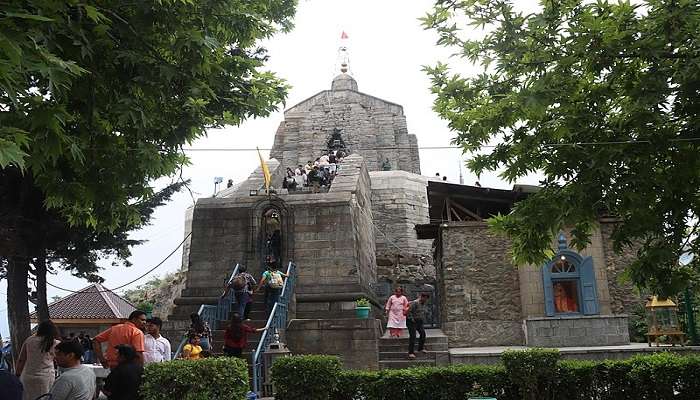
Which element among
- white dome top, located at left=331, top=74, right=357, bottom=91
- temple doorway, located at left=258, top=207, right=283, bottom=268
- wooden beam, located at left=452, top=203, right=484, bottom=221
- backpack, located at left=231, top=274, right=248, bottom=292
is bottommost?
backpack, located at left=231, top=274, right=248, bottom=292

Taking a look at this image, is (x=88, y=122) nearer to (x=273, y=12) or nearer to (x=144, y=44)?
(x=144, y=44)

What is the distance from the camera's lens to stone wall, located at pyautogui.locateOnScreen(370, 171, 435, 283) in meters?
25.7

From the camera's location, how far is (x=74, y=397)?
4965 millimetres

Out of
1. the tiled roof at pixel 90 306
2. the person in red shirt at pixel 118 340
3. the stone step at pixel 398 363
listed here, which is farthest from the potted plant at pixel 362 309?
the tiled roof at pixel 90 306

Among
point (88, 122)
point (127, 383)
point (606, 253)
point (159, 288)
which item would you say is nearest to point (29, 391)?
point (127, 383)

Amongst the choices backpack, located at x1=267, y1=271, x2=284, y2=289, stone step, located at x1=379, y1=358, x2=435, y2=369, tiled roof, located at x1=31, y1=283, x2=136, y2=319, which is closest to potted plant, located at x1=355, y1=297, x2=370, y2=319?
stone step, located at x1=379, y1=358, x2=435, y2=369

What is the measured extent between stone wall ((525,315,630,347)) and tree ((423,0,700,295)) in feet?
22.4

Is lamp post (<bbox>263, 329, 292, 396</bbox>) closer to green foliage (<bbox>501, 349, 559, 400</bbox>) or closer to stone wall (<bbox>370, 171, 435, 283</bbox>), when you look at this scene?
green foliage (<bbox>501, 349, 559, 400</bbox>)

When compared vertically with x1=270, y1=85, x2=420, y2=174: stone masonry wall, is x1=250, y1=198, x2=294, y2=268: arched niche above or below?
below

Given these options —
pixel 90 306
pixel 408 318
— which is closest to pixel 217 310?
pixel 408 318

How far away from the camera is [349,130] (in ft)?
129

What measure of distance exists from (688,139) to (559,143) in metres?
1.35

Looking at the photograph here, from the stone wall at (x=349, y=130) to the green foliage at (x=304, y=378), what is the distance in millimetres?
29306

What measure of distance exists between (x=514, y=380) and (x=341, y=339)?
5.14 m
